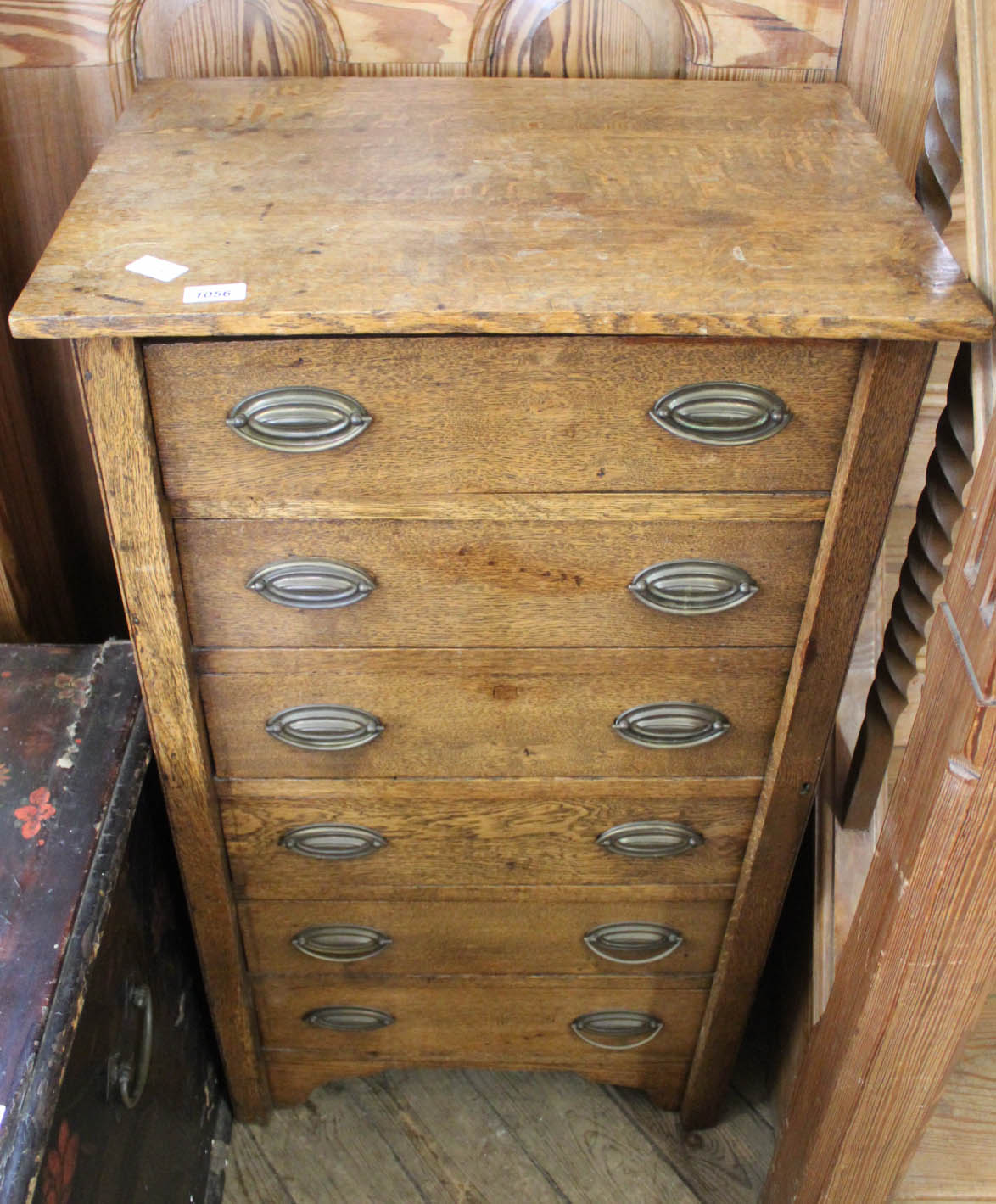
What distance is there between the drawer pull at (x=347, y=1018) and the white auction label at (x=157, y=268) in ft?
3.02

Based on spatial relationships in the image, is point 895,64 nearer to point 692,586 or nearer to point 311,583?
point 692,586

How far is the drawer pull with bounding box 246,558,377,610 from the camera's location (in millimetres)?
984

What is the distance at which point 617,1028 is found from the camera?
143cm

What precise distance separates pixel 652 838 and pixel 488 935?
0.24 metres

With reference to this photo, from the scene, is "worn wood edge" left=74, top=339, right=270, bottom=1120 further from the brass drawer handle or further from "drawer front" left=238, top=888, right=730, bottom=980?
the brass drawer handle

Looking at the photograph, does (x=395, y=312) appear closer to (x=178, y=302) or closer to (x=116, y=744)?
(x=178, y=302)

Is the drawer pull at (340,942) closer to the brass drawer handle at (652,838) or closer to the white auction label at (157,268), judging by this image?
the brass drawer handle at (652,838)

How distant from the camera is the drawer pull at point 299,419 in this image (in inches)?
34.9

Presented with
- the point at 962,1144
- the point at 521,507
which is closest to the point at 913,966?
the point at 962,1144

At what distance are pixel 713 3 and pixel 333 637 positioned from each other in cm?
78

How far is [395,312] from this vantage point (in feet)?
2.67

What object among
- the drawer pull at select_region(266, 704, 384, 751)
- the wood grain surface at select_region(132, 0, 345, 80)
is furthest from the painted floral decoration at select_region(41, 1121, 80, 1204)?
the wood grain surface at select_region(132, 0, 345, 80)

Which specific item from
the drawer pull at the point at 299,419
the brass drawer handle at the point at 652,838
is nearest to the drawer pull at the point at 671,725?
the brass drawer handle at the point at 652,838

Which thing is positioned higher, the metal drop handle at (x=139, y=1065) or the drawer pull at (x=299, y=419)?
the drawer pull at (x=299, y=419)
